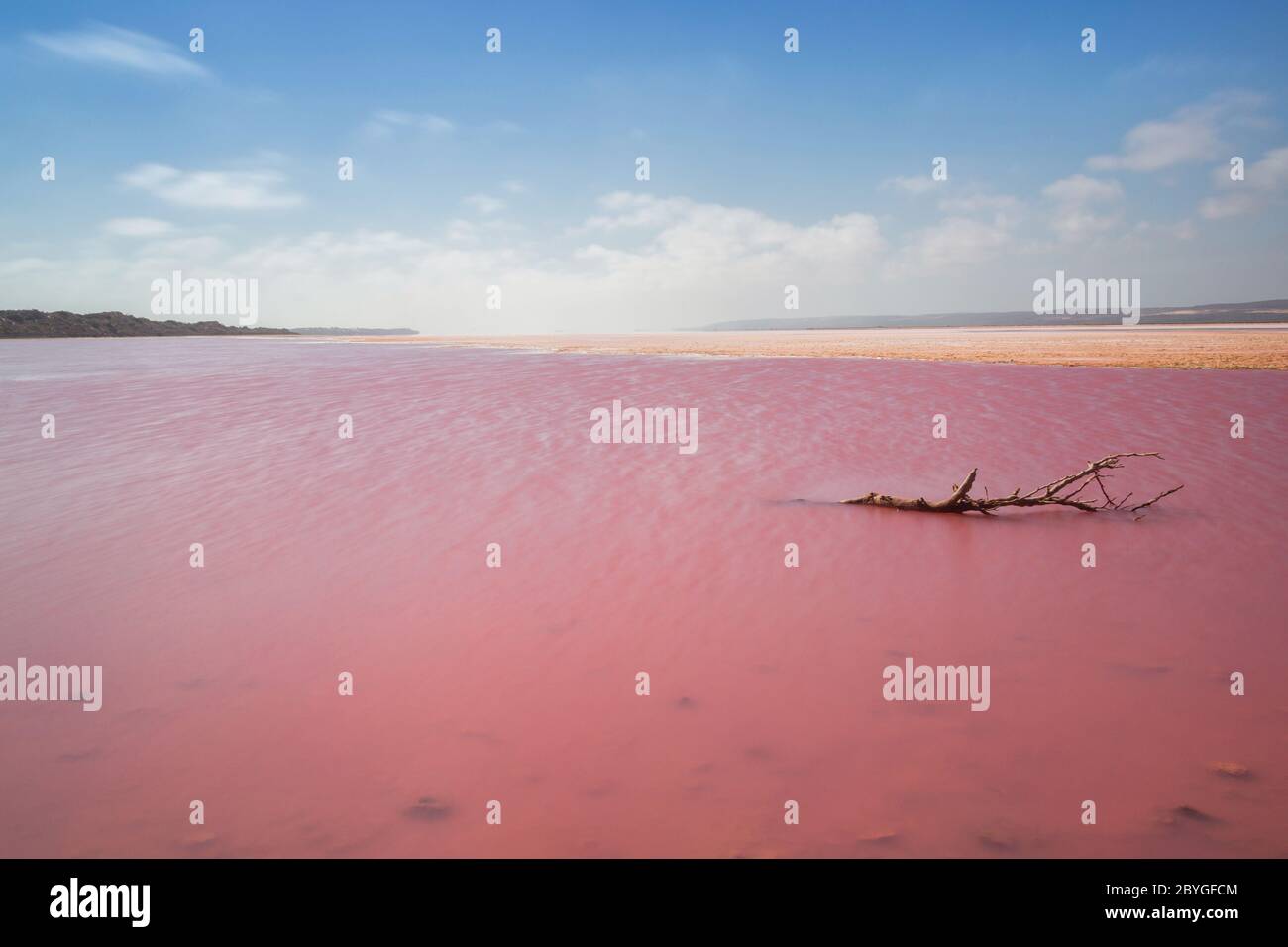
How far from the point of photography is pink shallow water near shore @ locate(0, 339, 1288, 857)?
3.57 meters

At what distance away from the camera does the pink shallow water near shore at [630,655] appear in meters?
3.57

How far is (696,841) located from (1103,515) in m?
7.97

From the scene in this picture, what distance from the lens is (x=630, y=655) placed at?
527cm

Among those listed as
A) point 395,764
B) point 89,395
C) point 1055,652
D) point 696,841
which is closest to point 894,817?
point 696,841
